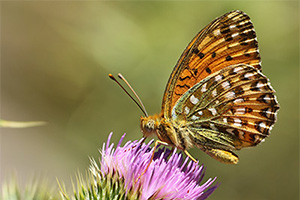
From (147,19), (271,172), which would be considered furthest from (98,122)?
(271,172)

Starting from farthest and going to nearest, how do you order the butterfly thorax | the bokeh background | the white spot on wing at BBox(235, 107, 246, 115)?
the bokeh background, the white spot on wing at BBox(235, 107, 246, 115), the butterfly thorax

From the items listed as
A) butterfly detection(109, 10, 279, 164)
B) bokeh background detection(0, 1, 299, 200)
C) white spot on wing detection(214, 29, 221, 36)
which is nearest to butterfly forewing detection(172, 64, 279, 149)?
butterfly detection(109, 10, 279, 164)

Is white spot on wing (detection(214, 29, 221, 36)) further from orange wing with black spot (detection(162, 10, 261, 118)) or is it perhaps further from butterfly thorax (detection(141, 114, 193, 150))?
butterfly thorax (detection(141, 114, 193, 150))

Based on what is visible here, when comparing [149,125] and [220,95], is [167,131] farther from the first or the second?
[220,95]

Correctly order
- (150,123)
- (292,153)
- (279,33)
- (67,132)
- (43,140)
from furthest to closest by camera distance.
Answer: (43,140)
(67,132)
(292,153)
(279,33)
(150,123)

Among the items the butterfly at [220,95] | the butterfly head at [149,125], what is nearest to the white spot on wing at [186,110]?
the butterfly at [220,95]

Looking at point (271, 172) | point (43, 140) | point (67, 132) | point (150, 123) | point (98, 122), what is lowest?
point (271, 172)

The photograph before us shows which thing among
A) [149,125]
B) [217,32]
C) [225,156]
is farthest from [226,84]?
[149,125]

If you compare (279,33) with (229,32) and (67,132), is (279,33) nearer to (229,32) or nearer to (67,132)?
(229,32)
